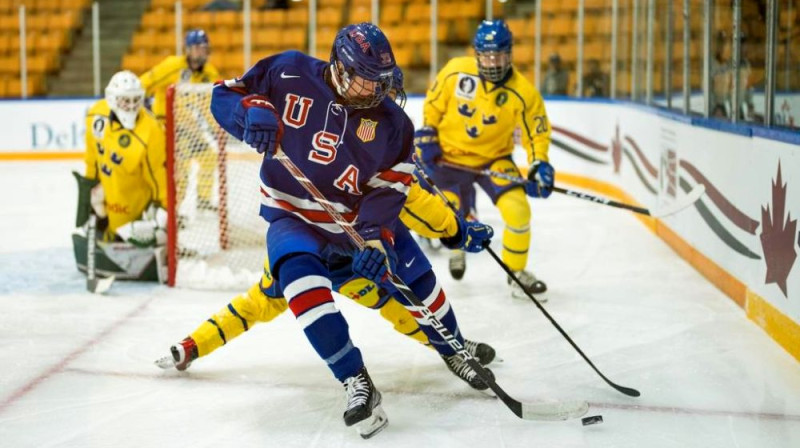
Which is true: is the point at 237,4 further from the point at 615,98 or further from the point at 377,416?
the point at 377,416

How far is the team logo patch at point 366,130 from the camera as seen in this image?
2.55m

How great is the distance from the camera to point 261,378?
301cm

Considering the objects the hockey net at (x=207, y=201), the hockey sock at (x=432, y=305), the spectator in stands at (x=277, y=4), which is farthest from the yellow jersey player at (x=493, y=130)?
the spectator in stands at (x=277, y=4)

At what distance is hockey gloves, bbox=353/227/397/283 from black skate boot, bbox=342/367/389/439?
0.86 ft

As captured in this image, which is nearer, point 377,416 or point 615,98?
point 377,416

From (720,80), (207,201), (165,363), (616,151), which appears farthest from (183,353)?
(616,151)

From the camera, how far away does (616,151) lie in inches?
279

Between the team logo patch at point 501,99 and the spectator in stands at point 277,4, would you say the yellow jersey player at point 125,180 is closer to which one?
the team logo patch at point 501,99

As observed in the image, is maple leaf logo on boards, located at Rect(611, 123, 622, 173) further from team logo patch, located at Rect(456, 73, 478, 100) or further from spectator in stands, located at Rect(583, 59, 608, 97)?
team logo patch, located at Rect(456, 73, 478, 100)

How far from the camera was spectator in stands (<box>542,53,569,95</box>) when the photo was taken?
28.3 feet

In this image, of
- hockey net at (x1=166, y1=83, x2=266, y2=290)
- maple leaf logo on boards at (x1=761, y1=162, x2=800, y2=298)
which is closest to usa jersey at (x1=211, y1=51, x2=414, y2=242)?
maple leaf logo on boards at (x1=761, y1=162, x2=800, y2=298)

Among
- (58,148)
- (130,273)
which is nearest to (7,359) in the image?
(130,273)

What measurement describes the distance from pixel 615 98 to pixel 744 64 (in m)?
3.50

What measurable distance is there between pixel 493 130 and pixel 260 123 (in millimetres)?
2064
